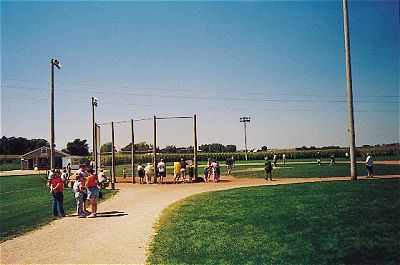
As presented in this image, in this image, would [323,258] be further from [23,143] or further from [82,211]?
[23,143]

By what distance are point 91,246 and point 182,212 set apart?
415 centimetres

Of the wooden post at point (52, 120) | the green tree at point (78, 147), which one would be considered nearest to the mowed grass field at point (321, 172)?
the wooden post at point (52, 120)

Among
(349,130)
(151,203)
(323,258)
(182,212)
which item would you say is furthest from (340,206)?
(349,130)

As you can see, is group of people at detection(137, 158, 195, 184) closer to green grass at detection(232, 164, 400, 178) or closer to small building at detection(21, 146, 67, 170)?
green grass at detection(232, 164, 400, 178)

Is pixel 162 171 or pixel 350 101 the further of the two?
pixel 162 171

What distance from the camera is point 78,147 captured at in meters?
121

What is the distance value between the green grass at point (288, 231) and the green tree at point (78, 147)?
116185 mm

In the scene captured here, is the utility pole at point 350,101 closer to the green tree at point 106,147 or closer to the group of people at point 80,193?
the group of people at point 80,193

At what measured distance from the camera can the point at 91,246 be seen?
819cm

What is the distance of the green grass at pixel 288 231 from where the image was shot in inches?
265

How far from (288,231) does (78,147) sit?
122 m

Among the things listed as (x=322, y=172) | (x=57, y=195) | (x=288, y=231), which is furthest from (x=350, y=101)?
(x=57, y=195)

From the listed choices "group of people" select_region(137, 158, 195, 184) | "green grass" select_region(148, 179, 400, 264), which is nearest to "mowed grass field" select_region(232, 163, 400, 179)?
"group of people" select_region(137, 158, 195, 184)

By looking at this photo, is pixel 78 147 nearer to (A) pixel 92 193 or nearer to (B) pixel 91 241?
(A) pixel 92 193
